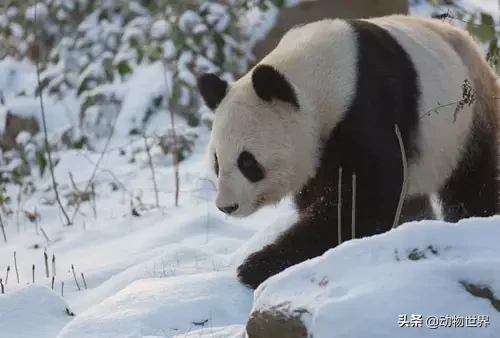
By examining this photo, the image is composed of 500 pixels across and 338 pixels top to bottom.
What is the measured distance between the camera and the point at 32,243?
5.31 m

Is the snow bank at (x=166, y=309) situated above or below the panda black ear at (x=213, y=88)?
below

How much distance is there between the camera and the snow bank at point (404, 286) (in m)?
1.67

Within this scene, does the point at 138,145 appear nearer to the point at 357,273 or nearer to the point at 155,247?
the point at 155,247

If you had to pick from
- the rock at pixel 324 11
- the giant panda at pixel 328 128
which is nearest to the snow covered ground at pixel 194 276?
the giant panda at pixel 328 128

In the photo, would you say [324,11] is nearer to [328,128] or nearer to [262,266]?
[328,128]

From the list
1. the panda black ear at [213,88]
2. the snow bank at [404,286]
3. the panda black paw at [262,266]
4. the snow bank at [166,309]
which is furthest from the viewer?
the panda black ear at [213,88]

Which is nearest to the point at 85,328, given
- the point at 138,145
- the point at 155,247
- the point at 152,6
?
the point at 155,247

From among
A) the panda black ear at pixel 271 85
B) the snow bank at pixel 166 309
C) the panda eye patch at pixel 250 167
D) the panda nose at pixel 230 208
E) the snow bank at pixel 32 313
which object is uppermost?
the panda black ear at pixel 271 85

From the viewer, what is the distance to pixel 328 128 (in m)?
3.35

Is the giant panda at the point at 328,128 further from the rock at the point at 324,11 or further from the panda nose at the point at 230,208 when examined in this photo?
the rock at the point at 324,11

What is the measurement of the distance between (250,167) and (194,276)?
1.92ft

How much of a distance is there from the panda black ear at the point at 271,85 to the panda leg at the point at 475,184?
1018mm

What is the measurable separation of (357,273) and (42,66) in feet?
29.9

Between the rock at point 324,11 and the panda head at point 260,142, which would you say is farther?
the rock at point 324,11
